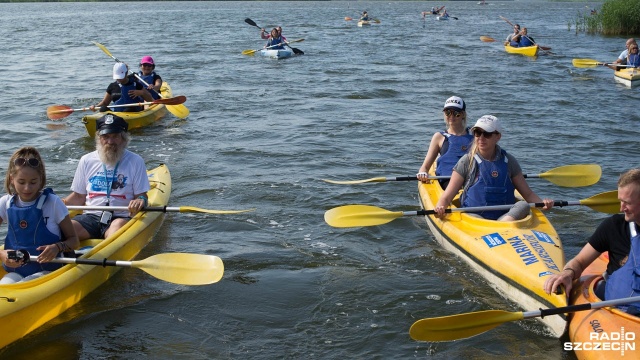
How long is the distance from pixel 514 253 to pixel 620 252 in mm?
1176

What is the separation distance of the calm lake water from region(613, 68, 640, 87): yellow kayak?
24 cm

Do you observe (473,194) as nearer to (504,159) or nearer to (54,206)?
(504,159)

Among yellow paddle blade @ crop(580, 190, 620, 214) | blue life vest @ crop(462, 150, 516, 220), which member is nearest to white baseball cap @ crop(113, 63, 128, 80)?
blue life vest @ crop(462, 150, 516, 220)

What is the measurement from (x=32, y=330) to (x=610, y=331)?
3.66 m

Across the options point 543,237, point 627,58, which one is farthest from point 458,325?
point 627,58

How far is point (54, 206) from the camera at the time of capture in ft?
16.0

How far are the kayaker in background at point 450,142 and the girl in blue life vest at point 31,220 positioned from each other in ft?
11.4

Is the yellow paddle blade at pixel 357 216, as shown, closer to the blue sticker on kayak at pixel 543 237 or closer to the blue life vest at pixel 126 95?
the blue sticker on kayak at pixel 543 237

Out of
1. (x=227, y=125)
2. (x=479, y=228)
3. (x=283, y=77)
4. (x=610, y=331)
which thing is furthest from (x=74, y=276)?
(x=283, y=77)

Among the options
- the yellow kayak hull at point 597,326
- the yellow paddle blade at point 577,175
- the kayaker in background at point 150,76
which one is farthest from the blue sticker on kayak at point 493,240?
the kayaker in background at point 150,76

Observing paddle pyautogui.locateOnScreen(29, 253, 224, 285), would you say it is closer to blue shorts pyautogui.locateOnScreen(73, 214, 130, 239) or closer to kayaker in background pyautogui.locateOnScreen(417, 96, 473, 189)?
blue shorts pyautogui.locateOnScreen(73, 214, 130, 239)

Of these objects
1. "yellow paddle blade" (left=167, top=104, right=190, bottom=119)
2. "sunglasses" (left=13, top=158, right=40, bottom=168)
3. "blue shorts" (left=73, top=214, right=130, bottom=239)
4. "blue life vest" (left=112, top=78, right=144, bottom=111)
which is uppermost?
"sunglasses" (left=13, top=158, right=40, bottom=168)

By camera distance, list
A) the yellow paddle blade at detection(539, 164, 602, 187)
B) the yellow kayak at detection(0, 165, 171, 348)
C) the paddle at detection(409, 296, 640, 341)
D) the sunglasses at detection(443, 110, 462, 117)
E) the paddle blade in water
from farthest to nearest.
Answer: the paddle blade in water → the yellow paddle blade at detection(539, 164, 602, 187) → the sunglasses at detection(443, 110, 462, 117) → the yellow kayak at detection(0, 165, 171, 348) → the paddle at detection(409, 296, 640, 341)

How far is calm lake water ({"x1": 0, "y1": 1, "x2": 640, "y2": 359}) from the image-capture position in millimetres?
5035
